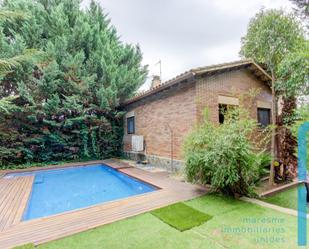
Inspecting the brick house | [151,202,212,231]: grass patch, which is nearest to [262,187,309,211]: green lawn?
[151,202,212,231]: grass patch

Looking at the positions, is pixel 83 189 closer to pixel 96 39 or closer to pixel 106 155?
pixel 106 155

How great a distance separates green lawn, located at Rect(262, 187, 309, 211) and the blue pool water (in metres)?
4.16

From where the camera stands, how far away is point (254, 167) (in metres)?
5.94

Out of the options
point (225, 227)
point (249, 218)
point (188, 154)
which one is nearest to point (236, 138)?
point (188, 154)

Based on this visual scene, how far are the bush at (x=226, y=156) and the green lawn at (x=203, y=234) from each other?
108cm

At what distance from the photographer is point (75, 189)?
866 centimetres

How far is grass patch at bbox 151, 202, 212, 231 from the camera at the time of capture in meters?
4.34

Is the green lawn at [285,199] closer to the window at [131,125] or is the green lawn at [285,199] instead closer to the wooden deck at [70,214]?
the wooden deck at [70,214]

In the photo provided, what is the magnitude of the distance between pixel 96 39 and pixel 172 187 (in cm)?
1320

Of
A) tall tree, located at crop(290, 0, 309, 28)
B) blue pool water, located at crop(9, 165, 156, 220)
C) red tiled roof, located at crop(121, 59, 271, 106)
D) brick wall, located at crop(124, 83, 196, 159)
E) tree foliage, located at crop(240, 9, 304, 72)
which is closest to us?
blue pool water, located at crop(9, 165, 156, 220)

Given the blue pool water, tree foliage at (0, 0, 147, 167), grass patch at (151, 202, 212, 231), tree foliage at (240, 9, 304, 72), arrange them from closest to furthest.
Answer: grass patch at (151, 202, 212, 231), the blue pool water, tree foliage at (240, 9, 304, 72), tree foliage at (0, 0, 147, 167)

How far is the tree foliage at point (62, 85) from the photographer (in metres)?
12.5

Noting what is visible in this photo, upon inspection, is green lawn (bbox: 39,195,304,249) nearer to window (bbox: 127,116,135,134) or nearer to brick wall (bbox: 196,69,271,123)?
Answer: brick wall (bbox: 196,69,271,123)

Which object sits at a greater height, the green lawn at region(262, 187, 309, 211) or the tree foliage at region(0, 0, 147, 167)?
the tree foliage at region(0, 0, 147, 167)
